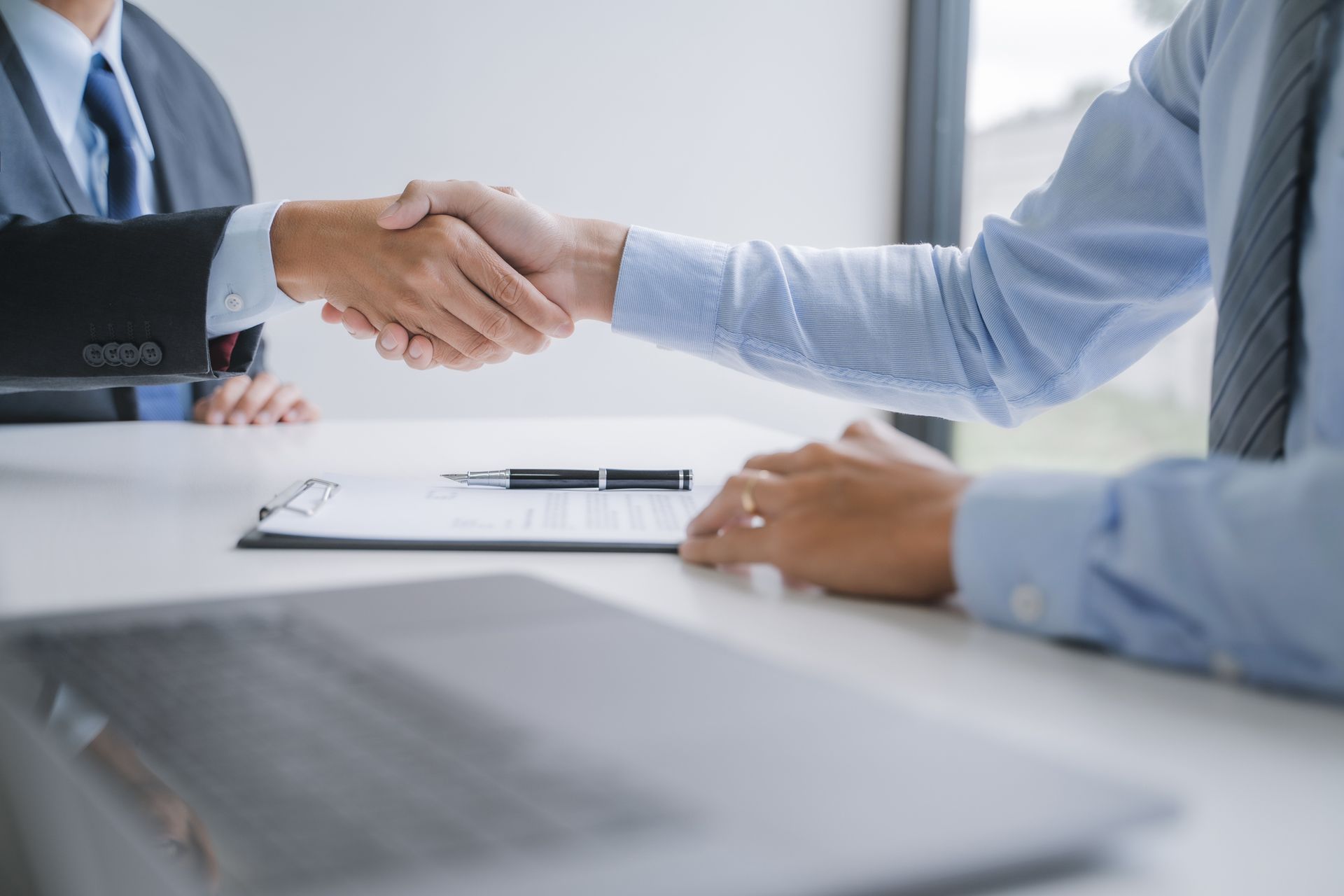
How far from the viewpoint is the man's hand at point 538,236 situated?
1.21m

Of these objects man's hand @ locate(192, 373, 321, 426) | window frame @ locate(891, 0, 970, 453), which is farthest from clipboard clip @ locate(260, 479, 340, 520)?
window frame @ locate(891, 0, 970, 453)

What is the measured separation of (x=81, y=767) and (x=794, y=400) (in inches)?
Result: 114

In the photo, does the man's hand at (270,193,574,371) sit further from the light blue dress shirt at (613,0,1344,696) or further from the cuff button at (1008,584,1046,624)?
Result: the cuff button at (1008,584,1046,624)

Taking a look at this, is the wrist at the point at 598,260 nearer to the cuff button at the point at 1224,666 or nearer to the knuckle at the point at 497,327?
the knuckle at the point at 497,327

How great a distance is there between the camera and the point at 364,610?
0.51 meters

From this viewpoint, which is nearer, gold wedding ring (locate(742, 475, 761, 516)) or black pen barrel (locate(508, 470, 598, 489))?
gold wedding ring (locate(742, 475, 761, 516))

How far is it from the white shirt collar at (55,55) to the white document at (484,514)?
1198mm

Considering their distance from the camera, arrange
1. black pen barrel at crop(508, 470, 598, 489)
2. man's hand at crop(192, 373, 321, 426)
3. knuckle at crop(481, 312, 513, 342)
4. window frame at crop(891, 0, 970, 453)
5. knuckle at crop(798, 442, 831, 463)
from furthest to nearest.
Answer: window frame at crop(891, 0, 970, 453)
man's hand at crop(192, 373, 321, 426)
knuckle at crop(481, 312, 513, 342)
black pen barrel at crop(508, 470, 598, 489)
knuckle at crop(798, 442, 831, 463)

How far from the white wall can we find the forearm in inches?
92.3

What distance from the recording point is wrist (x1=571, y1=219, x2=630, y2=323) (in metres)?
1.20

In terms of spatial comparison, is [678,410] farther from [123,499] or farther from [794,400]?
[123,499]

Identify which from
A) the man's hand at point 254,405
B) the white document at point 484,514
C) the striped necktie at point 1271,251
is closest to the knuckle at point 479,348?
the man's hand at point 254,405

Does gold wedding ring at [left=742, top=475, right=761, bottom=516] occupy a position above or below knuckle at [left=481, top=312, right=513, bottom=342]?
below

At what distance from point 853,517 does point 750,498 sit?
9cm
